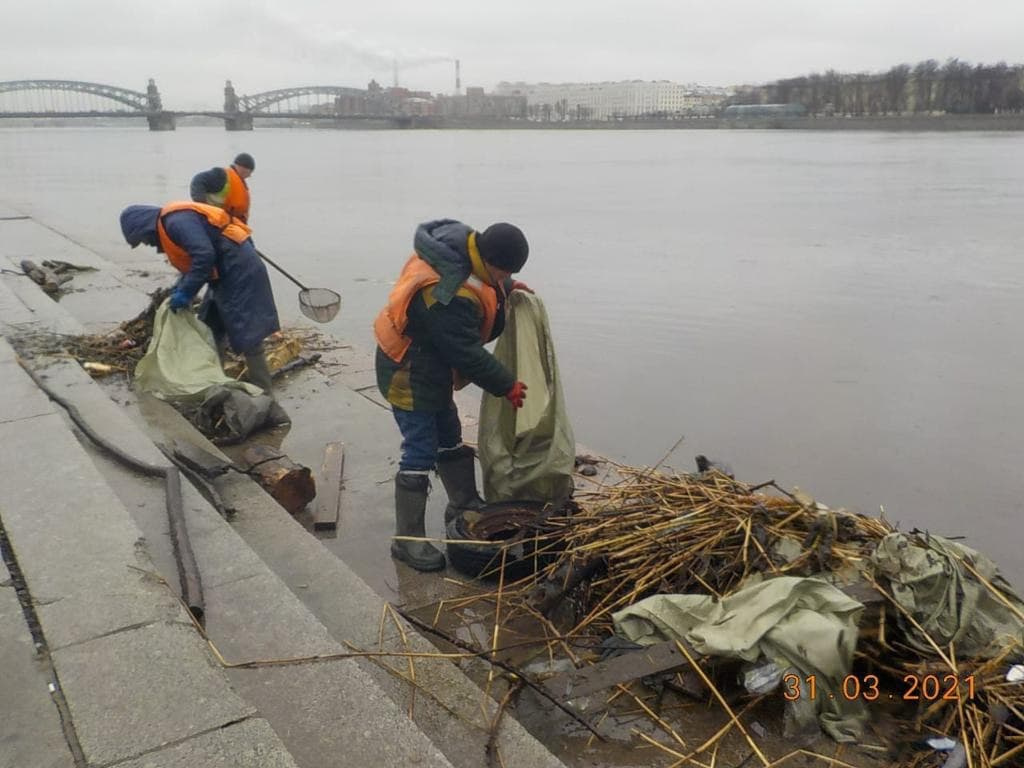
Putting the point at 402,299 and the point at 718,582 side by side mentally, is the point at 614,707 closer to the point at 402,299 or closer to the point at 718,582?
the point at 718,582

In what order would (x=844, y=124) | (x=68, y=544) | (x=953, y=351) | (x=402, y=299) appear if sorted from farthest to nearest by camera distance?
(x=844, y=124), (x=953, y=351), (x=402, y=299), (x=68, y=544)

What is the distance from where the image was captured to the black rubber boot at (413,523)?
4203 millimetres

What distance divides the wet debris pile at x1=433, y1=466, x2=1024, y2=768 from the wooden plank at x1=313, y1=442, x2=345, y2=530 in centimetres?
105

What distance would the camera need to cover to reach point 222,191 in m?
6.53

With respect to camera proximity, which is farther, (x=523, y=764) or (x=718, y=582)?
(x=718, y=582)

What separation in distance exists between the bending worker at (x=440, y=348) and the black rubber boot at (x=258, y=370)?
2.29 metres

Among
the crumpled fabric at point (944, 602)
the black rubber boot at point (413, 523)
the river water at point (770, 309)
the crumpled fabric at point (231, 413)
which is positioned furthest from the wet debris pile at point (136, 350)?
the crumpled fabric at point (944, 602)

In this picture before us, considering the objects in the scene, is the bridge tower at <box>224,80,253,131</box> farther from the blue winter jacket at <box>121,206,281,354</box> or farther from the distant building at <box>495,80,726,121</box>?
the blue winter jacket at <box>121,206,281,354</box>

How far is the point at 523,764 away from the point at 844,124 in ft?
344

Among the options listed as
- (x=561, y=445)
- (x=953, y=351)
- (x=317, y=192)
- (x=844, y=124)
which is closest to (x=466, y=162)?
(x=317, y=192)

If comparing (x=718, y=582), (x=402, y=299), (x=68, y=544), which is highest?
(x=402, y=299)

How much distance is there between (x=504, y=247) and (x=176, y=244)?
290cm

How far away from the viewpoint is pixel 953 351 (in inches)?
362

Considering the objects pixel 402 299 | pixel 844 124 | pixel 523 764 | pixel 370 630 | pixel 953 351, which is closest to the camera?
pixel 523 764
